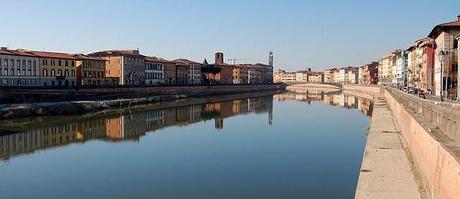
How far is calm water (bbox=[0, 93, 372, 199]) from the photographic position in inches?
584

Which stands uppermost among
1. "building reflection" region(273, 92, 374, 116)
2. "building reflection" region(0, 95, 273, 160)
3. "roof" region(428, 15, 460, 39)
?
"roof" region(428, 15, 460, 39)

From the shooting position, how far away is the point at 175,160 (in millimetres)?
20422

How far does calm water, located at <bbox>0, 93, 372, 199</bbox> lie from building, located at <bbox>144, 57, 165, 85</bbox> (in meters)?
46.0

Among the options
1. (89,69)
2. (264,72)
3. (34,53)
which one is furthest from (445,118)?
(264,72)

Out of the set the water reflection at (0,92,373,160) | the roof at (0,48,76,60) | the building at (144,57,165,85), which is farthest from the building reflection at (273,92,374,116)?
the roof at (0,48,76,60)

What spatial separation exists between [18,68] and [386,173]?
166 feet

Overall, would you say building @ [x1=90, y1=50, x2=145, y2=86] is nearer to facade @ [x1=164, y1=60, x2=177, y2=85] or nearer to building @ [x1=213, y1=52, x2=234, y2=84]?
facade @ [x1=164, y1=60, x2=177, y2=85]

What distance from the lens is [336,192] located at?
14.3 metres

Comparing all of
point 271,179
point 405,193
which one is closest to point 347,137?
point 271,179

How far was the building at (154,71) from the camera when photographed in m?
81.8

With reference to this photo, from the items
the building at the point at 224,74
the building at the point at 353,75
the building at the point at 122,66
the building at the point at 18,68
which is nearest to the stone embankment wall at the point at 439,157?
the building at the point at 18,68

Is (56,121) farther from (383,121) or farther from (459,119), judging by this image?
(459,119)

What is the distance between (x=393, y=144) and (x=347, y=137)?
8196 millimetres

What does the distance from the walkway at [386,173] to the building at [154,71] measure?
64.0m
